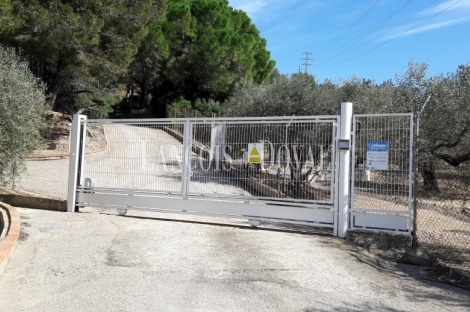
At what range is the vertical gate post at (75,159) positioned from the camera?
9570 millimetres

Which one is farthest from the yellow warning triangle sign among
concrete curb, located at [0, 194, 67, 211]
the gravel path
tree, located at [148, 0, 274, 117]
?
tree, located at [148, 0, 274, 117]

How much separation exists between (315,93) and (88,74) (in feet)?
40.2

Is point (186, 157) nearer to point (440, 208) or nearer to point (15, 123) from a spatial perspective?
point (15, 123)

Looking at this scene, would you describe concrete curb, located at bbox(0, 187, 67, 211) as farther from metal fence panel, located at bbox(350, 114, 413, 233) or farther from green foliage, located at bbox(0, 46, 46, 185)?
metal fence panel, located at bbox(350, 114, 413, 233)

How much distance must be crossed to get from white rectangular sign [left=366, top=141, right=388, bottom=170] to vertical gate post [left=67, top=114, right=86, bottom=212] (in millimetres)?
6334

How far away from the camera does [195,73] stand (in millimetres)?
36812

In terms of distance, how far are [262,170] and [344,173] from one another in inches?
62.7

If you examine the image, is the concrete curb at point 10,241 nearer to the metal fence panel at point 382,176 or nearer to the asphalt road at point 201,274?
the asphalt road at point 201,274

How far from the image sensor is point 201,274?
5.39m

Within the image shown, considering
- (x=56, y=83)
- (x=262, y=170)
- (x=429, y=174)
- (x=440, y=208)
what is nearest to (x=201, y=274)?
(x=262, y=170)

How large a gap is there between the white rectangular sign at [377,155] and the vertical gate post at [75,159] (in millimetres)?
6334

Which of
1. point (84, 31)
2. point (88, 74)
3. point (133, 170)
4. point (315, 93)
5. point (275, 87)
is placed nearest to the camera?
point (133, 170)

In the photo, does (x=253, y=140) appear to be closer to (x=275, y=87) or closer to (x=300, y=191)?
(x=300, y=191)

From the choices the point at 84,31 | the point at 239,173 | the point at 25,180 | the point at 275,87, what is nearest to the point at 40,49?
the point at 84,31
